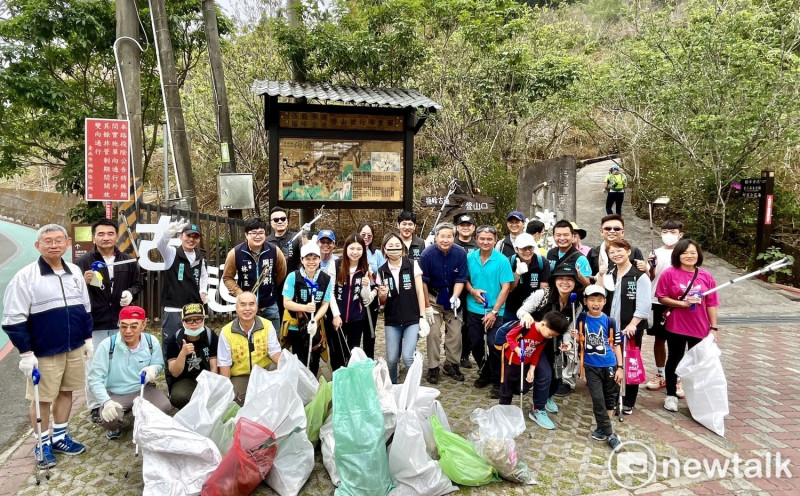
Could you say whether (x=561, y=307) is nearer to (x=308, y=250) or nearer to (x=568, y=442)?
(x=568, y=442)

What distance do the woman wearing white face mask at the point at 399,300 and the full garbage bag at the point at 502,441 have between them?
1208 mm

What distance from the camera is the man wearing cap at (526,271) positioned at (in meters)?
4.86

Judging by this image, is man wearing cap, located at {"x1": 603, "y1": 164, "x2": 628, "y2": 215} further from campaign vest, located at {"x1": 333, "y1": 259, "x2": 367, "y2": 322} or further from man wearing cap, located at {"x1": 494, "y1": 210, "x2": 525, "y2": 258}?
campaign vest, located at {"x1": 333, "y1": 259, "x2": 367, "y2": 322}

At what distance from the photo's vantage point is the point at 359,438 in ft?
10.5

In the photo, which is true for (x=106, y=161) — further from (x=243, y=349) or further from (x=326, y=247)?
(x=243, y=349)

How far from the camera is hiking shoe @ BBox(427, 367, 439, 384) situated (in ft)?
17.2

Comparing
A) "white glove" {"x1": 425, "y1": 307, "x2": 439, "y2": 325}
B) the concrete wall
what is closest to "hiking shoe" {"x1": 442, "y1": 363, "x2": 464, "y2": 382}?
"white glove" {"x1": 425, "y1": 307, "x2": 439, "y2": 325}

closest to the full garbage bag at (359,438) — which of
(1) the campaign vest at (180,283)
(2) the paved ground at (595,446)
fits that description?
(2) the paved ground at (595,446)

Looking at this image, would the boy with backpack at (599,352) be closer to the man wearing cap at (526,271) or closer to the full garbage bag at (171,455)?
the man wearing cap at (526,271)

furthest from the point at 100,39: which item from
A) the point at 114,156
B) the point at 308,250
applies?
the point at 308,250

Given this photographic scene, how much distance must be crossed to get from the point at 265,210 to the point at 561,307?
35.6 feet

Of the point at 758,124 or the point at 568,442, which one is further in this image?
the point at 758,124

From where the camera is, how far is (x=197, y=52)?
40.2ft

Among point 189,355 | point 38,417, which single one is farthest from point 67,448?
A: point 189,355
